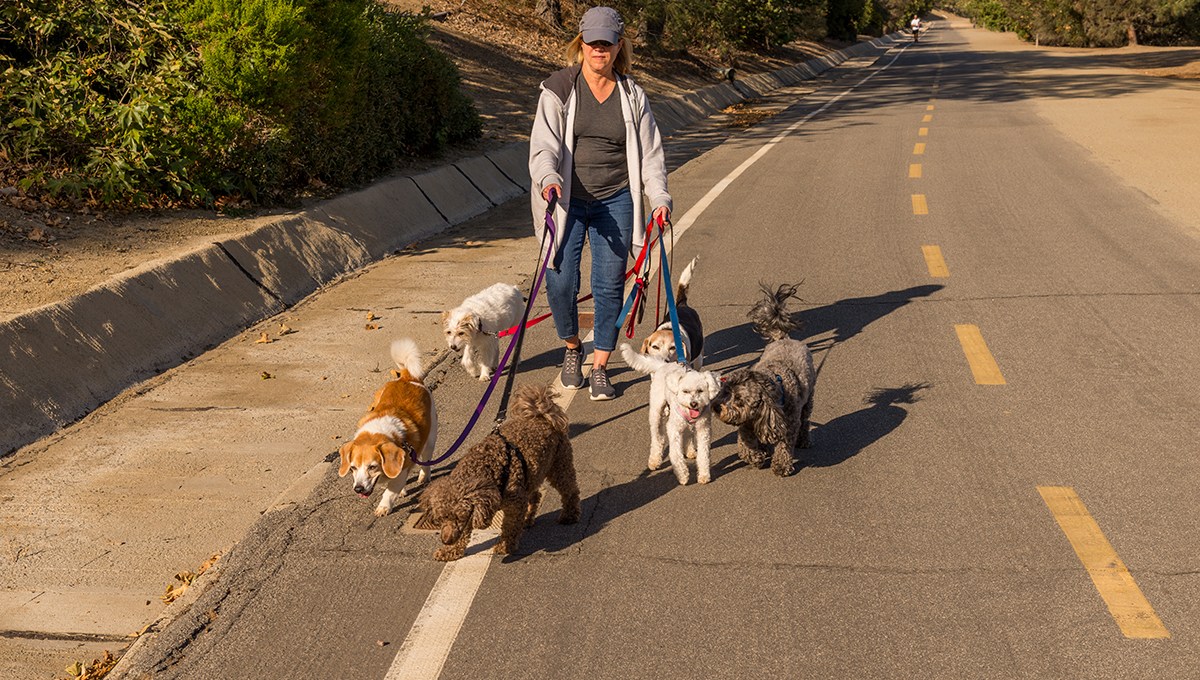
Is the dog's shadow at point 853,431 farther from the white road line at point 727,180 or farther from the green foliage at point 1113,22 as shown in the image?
the green foliage at point 1113,22

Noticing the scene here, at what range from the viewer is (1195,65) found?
43.8 meters

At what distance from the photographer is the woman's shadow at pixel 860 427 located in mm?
6699

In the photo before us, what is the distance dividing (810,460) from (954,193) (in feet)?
35.0

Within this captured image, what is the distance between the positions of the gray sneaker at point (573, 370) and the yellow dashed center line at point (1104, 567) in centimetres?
330

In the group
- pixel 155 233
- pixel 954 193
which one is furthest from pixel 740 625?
pixel 954 193

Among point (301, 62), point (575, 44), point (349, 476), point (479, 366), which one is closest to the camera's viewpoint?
point (349, 476)

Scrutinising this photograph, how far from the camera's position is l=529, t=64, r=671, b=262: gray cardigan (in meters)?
7.32

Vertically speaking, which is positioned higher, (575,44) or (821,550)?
(575,44)

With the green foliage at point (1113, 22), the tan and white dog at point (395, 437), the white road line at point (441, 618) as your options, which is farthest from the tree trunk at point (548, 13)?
the green foliage at point (1113, 22)

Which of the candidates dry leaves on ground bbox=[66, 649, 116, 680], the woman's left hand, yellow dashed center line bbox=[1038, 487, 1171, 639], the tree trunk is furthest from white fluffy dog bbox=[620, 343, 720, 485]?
the tree trunk

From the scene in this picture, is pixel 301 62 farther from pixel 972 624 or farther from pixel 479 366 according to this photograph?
pixel 972 624

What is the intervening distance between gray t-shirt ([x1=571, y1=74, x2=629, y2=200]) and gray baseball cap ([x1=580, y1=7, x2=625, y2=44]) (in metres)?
0.35

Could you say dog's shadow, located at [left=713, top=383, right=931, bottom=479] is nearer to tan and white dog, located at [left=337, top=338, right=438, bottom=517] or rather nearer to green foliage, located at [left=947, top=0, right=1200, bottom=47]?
tan and white dog, located at [left=337, top=338, right=438, bottom=517]

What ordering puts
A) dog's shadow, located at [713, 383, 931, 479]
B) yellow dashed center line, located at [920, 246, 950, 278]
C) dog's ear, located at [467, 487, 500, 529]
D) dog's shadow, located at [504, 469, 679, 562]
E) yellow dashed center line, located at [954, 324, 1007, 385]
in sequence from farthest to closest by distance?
yellow dashed center line, located at [920, 246, 950, 278]
yellow dashed center line, located at [954, 324, 1007, 385]
dog's shadow, located at [713, 383, 931, 479]
dog's shadow, located at [504, 469, 679, 562]
dog's ear, located at [467, 487, 500, 529]
